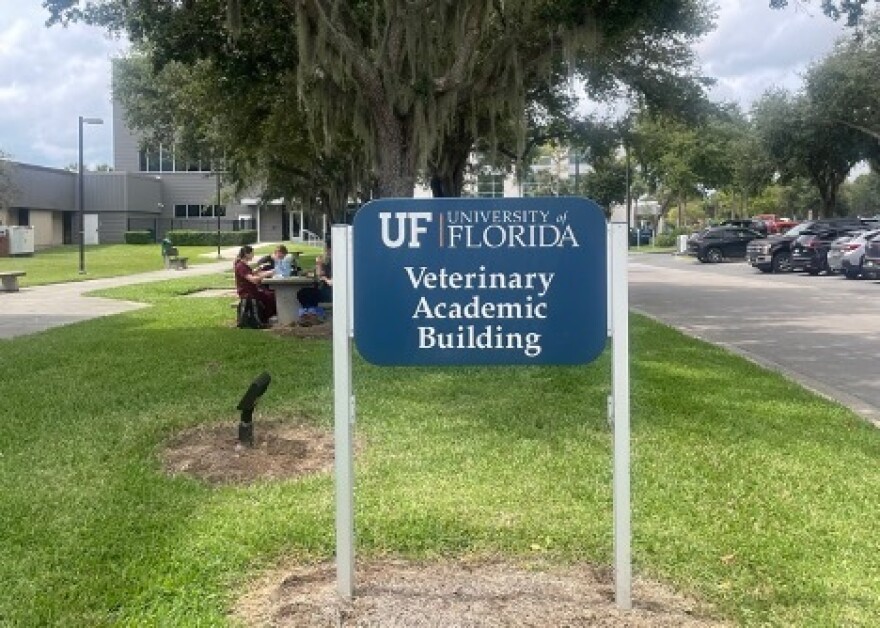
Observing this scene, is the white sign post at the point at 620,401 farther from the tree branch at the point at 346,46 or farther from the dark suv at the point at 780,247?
the dark suv at the point at 780,247

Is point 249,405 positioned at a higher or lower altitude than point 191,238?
lower

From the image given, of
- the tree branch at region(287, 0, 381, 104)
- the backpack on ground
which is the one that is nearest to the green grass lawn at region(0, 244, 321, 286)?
the backpack on ground

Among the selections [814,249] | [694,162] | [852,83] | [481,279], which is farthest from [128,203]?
[481,279]

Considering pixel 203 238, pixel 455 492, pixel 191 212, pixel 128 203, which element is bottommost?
pixel 455 492

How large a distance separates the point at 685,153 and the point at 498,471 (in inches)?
2075

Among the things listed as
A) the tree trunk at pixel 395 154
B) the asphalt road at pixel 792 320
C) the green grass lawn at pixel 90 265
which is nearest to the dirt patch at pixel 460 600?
the asphalt road at pixel 792 320

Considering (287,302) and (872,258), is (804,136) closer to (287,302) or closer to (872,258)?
(872,258)

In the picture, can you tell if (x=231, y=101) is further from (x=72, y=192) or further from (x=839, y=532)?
(x=72, y=192)

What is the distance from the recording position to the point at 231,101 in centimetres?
2009

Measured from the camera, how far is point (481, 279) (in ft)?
13.6

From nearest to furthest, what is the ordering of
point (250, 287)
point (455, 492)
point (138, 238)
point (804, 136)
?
point (455, 492), point (250, 287), point (804, 136), point (138, 238)

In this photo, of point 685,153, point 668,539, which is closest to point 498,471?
point 668,539

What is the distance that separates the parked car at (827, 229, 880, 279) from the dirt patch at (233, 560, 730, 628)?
81.7ft

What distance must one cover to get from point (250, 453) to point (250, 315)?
8544 mm
